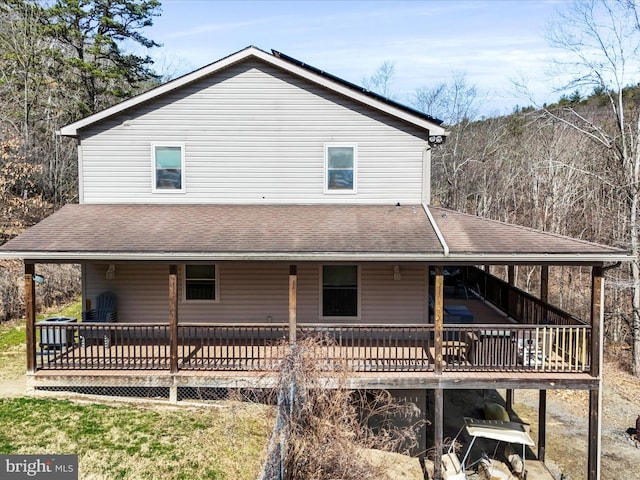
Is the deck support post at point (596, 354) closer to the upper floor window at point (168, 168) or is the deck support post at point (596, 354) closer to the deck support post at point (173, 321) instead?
the deck support post at point (173, 321)

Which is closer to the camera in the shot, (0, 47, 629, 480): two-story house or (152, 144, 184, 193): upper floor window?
(0, 47, 629, 480): two-story house

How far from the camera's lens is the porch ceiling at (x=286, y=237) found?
9.70 meters

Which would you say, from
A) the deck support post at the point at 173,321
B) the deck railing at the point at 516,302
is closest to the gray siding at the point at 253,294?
the deck support post at the point at 173,321

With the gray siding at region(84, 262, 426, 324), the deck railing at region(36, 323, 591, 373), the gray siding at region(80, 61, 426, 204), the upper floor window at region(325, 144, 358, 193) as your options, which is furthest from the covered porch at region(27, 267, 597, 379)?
the gray siding at region(80, 61, 426, 204)

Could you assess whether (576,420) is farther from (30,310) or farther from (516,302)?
(30,310)

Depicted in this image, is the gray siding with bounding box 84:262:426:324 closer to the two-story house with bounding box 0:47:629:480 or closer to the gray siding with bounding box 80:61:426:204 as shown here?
the two-story house with bounding box 0:47:629:480

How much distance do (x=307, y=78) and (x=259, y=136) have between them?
1.94 metres

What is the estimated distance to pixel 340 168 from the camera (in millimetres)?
12648

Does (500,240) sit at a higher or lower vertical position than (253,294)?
higher

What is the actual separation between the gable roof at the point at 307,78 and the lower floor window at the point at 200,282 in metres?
4.49

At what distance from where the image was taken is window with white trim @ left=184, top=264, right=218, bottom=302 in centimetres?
1223

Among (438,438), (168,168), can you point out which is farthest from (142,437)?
(168,168)

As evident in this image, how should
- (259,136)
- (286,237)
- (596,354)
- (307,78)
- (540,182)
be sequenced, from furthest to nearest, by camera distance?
(540,182)
(259,136)
(307,78)
(286,237)
(596,354)

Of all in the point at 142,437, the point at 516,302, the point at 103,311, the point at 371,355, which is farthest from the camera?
the point at 516,302
